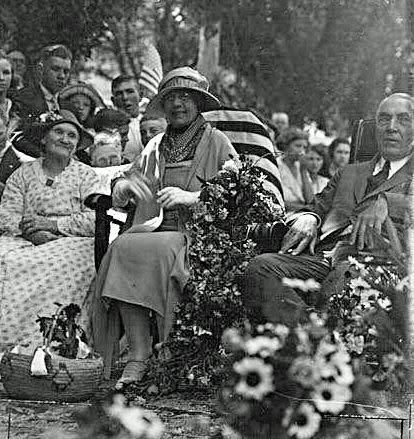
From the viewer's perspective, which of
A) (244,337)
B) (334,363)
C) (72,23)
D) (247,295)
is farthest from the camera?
(72,23)

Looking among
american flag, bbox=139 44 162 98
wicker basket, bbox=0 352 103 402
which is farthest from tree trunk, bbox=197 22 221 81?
wicker basket, bbox=0 352 103 402

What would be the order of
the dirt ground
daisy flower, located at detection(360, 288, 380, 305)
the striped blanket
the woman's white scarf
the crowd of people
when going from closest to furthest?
1. the dirt ground
2. daisy flower, located at detection(360, 288, 380, 305)
3. the crowd of people
4. the woman's white scarf
5. the striped blanket

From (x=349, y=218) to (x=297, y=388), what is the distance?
4.64 ft

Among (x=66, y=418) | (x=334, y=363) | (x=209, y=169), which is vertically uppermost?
(x=209, y=169)

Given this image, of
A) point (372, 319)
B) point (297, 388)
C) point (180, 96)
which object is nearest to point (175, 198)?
point (180, 96)

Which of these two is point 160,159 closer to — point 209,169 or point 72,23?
point 209,169

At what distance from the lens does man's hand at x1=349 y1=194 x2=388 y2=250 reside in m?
5.10

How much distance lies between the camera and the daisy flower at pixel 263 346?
443cm

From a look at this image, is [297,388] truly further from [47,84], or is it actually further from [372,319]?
[47,84]

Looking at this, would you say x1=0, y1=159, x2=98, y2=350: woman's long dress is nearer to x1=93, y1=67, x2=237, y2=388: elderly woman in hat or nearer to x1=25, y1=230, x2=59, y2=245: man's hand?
x1=25, y1=230, x2=59, y2=245: man's hand

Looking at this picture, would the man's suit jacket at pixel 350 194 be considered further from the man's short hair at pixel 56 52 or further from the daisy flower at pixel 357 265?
the man's short hair at pixel 56 52

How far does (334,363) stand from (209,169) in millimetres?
1663

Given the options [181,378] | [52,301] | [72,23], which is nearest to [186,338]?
[181,378]

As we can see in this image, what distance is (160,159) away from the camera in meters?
5.88
